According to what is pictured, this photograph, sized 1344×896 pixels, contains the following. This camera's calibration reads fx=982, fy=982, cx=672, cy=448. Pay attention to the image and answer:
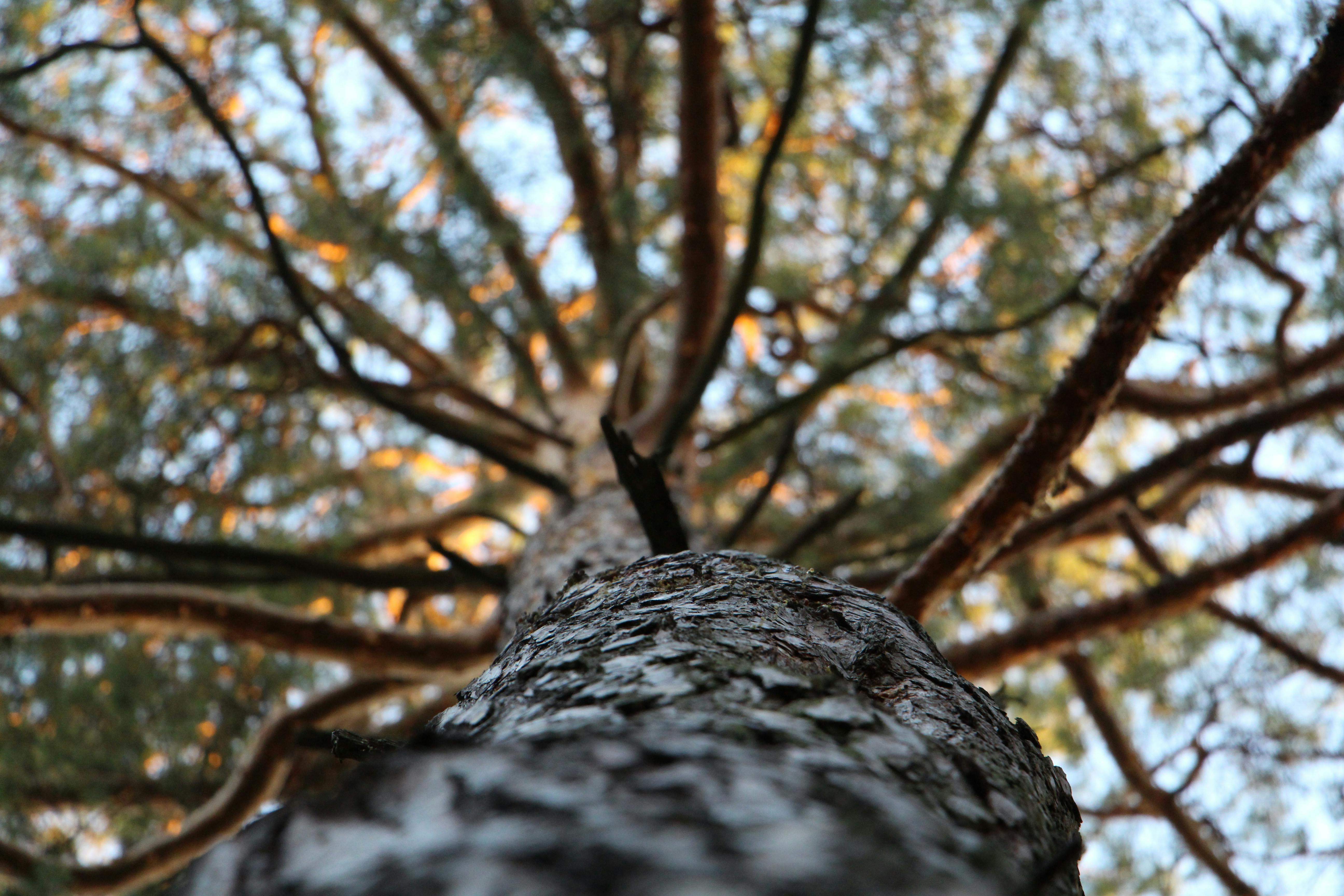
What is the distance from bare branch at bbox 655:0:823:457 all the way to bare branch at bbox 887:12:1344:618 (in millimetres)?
747

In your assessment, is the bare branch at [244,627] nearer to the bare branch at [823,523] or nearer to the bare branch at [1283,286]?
the bare branch at [823,523]

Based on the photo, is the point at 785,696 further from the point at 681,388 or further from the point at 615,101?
the point at 615,101

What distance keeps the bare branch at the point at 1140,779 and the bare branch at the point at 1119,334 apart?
5.58ft

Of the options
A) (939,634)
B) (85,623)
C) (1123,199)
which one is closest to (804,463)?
(939,634)

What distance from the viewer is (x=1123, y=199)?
136 inches

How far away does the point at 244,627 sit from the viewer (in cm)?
252

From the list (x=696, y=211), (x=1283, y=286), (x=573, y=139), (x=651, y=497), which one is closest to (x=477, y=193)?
(x=573, y=139)

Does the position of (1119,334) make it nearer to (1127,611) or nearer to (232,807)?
(1127,611)

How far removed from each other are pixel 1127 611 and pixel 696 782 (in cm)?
246

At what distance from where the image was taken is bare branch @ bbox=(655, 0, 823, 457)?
7.97 feet

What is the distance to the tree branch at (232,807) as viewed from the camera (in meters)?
2.67

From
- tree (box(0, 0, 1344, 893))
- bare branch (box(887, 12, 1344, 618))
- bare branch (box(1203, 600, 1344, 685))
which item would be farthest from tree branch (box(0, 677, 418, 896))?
bare branch (box(1203, 600, 1344, 685))

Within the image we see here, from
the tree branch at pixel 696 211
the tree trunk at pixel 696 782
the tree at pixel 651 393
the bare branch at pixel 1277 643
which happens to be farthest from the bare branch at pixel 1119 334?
the bare branch at pixel 1277 643

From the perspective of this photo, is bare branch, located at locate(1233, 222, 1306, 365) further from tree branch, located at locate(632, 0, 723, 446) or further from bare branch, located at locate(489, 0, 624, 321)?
bare branch, located at locate(489, 0, 624, 321)
